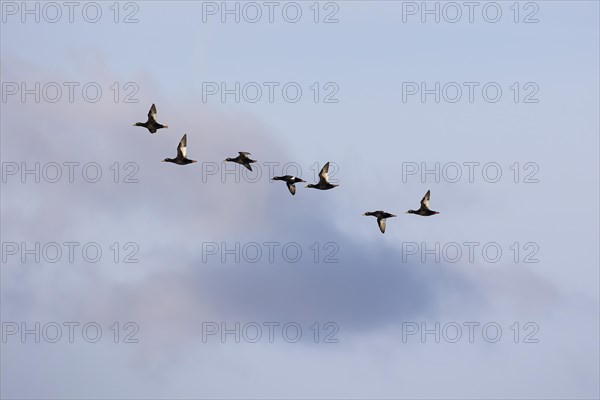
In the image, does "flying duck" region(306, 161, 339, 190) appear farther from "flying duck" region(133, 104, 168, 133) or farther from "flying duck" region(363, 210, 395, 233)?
"flying duck" region(133, 104, 168, 133)

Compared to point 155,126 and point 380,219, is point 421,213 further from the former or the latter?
point 155,126

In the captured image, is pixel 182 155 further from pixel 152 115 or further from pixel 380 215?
pixel 380 215

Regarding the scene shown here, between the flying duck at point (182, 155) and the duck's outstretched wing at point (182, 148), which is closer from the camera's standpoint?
the flying duck at point (182, 155)

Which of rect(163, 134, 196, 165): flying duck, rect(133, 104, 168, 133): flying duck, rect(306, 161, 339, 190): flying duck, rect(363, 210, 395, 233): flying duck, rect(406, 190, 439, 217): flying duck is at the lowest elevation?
rect(363, 210, 395, 233): flying duck

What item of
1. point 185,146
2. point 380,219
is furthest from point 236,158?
point 380,219

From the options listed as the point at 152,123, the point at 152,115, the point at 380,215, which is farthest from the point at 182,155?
the point at 380,215

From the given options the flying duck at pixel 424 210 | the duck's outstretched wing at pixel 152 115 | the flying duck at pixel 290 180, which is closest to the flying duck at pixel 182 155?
the duck's outstretched wing at pixel 152 115

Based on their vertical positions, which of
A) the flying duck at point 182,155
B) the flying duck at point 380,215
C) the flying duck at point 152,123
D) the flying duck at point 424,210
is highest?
the flying duck at point 152,123

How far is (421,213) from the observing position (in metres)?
143

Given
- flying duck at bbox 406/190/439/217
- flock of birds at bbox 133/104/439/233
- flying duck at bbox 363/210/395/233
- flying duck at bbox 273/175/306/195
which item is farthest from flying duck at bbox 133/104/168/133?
flying duck at bbox 406/190/439/217

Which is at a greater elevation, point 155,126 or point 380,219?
point 155,126

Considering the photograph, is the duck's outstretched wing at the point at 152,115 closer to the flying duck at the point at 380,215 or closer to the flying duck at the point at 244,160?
the flying duck at the point at 244,160

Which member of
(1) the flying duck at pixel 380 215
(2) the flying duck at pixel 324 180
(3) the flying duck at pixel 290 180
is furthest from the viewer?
(1) the flying duck at pixel 380 215

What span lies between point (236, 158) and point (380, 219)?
710 inches
